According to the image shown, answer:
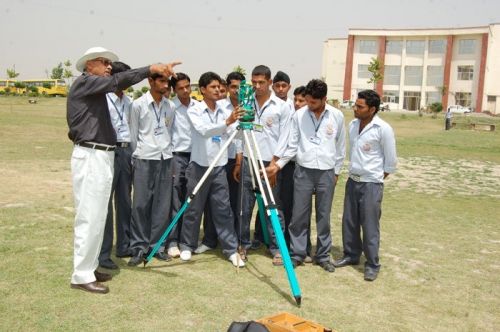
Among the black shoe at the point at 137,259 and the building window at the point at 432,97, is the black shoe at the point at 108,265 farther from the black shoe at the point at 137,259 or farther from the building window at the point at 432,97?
the building window at the point at 432,97

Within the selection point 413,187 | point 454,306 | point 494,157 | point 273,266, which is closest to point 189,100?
point 273,266

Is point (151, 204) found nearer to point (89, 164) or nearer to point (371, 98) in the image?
point (89, 164)

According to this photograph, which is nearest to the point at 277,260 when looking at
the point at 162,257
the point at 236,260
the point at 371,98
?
the point at 236,260

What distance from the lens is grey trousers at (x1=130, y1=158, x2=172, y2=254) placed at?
5754 mm

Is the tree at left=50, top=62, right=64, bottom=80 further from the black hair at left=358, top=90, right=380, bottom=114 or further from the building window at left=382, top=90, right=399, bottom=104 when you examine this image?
the black hair at left=358, top=90, right=380, bottom=114

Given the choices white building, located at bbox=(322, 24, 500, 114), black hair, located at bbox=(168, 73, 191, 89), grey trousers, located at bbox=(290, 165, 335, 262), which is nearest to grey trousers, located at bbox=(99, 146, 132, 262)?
black hair, located at bbox=(168, 73, 191, 89)

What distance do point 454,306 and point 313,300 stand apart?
134 centimetres

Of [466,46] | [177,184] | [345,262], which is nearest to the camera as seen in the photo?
[345,262]

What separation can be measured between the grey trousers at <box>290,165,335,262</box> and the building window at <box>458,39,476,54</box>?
69459mm

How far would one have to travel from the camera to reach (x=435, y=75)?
70.9 m

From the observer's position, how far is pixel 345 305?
4785 mm

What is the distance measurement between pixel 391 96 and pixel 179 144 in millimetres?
71984

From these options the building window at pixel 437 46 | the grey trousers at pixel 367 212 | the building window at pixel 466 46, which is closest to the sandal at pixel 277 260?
the grey trousers at pixel 367 212

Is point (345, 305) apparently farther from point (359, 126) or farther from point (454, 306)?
point (359, 126)
